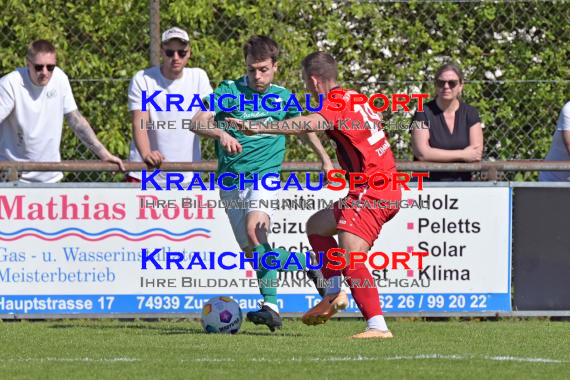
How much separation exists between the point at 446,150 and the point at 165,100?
236 centimetres

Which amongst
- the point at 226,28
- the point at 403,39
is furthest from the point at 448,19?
the point at 226,28

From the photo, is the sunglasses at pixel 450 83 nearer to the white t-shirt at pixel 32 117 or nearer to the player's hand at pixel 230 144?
the player's hand at pixel 230 144

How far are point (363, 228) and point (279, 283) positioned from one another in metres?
2.07

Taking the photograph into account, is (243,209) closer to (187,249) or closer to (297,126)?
(187,249)

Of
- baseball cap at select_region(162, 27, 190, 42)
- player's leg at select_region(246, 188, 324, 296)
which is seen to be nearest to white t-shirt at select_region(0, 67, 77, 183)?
baseball cap at select_region(162, 27, 190, 42)

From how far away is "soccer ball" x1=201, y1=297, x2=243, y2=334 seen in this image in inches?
396

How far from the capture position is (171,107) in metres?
11.3

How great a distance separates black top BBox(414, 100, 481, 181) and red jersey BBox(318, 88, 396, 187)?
2181 mm

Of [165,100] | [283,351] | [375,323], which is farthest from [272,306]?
[165,100]

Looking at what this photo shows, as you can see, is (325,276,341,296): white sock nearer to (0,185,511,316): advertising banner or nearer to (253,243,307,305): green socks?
(253,243,307,305): green socks

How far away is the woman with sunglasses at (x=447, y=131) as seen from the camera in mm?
11633

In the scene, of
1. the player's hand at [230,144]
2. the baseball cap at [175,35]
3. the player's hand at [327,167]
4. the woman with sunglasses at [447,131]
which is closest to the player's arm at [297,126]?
the player's hand at [230,144]

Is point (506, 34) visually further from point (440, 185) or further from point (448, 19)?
point (440, 185)

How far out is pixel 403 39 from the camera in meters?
13.8
